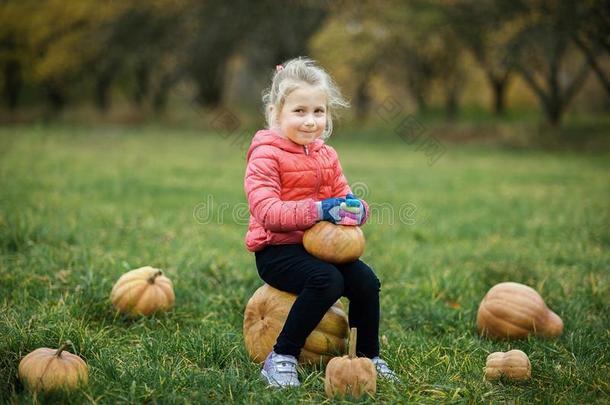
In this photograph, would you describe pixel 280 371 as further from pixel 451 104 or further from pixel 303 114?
pixel 451 104

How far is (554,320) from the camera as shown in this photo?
388cm

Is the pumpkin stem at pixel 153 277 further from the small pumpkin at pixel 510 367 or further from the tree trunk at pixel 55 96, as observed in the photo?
the tree trunk at pixel 55 96

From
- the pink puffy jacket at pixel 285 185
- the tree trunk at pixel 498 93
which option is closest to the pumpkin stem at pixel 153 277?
the pink puffy jacket at pixel 285 185

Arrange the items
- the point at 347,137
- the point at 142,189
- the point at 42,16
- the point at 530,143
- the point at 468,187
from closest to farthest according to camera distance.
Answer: the point at 142,189 → the point at 468,187 → the point at 530,143 → the point at 347,137 → the point at 42,16

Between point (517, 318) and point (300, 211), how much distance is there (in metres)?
1.61

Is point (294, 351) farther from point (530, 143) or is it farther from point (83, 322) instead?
point (530, 143)

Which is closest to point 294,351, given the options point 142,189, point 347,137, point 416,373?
point 416,373

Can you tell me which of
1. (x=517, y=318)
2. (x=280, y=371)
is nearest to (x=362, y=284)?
(x=280, y=371)

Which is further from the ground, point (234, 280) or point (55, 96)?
point (55, 96)

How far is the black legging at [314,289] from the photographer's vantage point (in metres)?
3.15

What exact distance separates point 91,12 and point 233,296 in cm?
2913

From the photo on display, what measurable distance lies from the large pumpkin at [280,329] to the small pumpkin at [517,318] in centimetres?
108

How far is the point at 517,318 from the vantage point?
3865mm

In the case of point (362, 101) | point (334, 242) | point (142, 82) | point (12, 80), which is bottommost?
point (334, 242)
